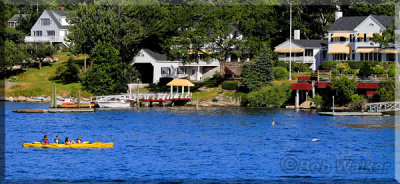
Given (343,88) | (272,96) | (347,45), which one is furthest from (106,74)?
(347,45)

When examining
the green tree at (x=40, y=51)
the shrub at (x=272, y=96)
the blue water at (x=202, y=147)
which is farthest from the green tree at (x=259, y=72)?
the green tree at (x=40, y=51)

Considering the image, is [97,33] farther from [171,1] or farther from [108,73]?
[171,1]

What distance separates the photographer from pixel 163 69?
12975 cm

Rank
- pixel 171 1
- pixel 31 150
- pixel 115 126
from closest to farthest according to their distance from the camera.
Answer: pixel 31 150 → pixel 115 126 → pixel 171 1

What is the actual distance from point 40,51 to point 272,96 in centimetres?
5687

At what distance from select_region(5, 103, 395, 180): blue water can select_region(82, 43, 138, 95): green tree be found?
48.0 feet

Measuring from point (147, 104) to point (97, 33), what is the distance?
17.2 meters

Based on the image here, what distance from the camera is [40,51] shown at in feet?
464

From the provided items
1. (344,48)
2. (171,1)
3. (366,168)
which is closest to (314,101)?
(344,48)

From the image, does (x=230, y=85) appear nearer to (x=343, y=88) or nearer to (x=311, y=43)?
(x=343, y=88)

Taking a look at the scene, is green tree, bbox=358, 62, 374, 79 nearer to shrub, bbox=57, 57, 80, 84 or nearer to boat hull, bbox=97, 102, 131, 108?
boat hull, bbox=97, 102, 131, 108

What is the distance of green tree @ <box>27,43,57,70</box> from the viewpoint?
14138cm

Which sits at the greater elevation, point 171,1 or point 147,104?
point 171,1

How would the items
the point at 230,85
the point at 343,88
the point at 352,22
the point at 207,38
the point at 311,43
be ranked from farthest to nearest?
the point at 311,43
the point at 352,22
the point at 207,38
the point at 230,85
the point at 343,88
